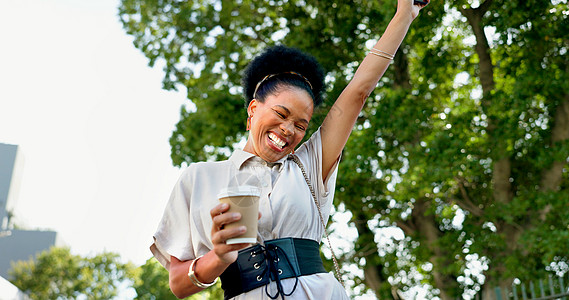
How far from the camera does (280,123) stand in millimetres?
2254

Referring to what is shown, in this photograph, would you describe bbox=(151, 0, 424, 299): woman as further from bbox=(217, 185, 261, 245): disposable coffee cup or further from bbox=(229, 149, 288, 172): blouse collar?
bbox=(217, 185, 261, 245): disposable coffee cup

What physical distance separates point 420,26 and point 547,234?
12.4 ft

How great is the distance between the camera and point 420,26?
9578 mm

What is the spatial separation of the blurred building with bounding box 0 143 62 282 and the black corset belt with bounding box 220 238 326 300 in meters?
33.4

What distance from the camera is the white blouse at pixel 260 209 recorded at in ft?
6.86

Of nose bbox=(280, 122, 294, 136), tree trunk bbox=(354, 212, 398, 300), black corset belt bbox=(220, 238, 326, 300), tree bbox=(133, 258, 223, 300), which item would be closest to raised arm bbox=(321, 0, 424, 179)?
nose bbox=(280, 122, 294, 136)

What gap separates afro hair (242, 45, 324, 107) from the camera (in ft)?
8.02

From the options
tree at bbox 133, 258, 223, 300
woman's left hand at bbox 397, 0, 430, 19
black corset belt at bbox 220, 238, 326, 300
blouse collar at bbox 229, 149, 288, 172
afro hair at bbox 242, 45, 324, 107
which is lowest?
tree at bbox 133, 258, 223, 300

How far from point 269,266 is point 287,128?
53 centimetres

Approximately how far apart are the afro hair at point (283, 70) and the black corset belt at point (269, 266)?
0.66 metres

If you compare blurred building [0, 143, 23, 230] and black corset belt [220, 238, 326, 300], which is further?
blurred building [0, 143, 23, 230]

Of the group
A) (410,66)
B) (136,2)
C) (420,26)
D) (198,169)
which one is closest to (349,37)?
(420,26)

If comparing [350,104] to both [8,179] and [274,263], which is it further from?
[8,179]

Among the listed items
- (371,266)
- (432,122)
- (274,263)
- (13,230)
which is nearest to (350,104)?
(274,263)
